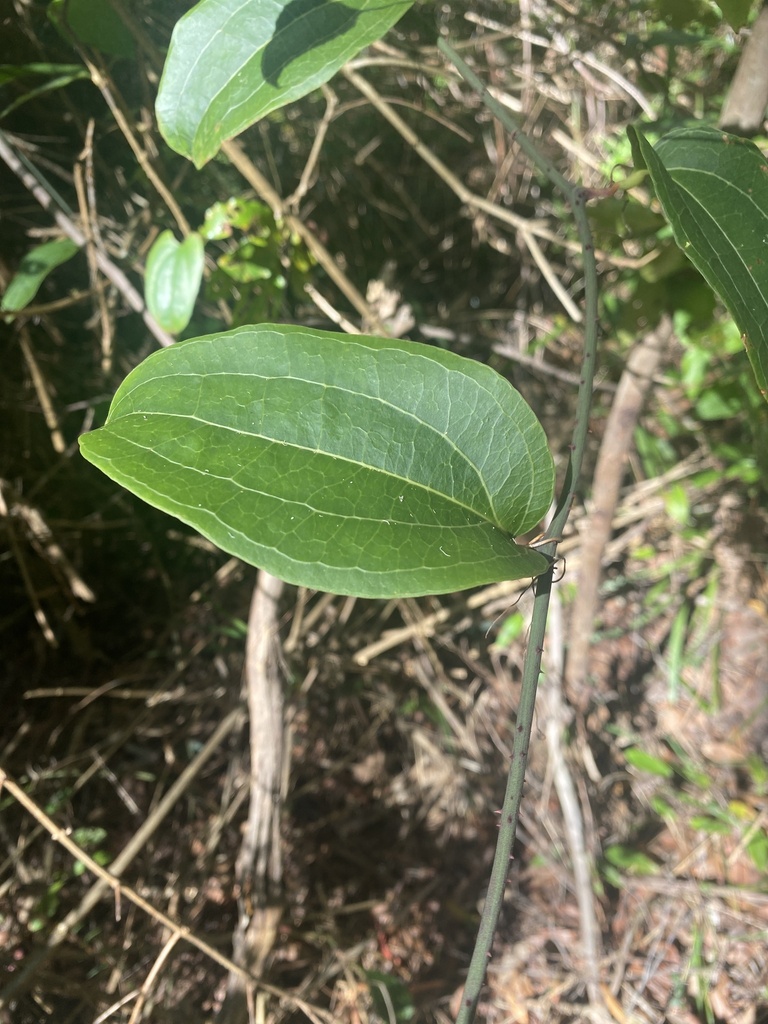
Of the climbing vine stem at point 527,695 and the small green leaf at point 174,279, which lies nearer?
the climbing vine stem at point 527,695

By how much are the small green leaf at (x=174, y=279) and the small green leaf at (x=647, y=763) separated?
102 centimetres

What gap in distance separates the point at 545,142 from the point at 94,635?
113cm

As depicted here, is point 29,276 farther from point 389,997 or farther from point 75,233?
point 389,997

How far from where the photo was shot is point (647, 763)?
3.88 feet

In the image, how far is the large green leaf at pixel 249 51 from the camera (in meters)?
0.43

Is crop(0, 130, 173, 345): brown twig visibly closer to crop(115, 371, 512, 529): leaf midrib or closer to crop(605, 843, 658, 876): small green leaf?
crop(115, 371, 512, 529): leaf midrib

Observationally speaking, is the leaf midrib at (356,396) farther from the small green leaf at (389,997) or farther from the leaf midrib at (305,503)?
the small green leaf at (389,997)

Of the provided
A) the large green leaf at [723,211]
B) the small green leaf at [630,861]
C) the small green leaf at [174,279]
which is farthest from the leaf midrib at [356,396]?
the small green leaf at [630,861]

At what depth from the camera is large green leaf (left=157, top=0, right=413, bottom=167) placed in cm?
43

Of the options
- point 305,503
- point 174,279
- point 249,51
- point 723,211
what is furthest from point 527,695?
point 174,279

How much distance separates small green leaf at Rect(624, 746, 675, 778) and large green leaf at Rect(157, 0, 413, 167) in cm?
114

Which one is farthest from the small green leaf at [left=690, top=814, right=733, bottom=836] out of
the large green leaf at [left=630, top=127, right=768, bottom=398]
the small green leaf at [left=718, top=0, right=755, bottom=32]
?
the small green leaf at [left=718, top=0, right=755, bottom=32]

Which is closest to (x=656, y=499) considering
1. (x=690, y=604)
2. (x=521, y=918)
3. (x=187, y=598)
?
(x=690, y=604)

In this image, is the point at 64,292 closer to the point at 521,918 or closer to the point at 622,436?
the point at 622,436
